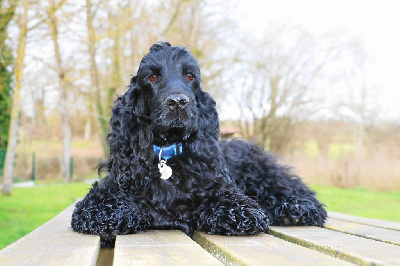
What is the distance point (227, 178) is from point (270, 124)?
22.1 metres

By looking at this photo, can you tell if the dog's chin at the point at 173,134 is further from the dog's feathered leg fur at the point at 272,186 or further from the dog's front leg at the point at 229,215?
the dog's feathered leg fur at the point at 272,186

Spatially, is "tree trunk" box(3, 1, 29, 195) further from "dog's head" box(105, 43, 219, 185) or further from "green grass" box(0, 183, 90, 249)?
"dog's head" box(105, 43, 219, 185)

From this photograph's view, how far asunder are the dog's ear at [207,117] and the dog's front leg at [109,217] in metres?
0.72

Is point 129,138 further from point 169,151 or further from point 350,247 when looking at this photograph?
point 350,247

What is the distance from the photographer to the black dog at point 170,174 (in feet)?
8.36

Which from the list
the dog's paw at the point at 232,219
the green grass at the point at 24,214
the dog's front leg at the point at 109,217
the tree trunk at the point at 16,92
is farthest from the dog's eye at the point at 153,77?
the tree trunk at the point at 16,92

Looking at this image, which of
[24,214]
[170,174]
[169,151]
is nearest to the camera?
[170,174]

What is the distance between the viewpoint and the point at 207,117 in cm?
312

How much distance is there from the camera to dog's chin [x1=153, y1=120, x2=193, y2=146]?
8.80ft

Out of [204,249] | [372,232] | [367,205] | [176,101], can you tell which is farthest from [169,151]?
[367,205]

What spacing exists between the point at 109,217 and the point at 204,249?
71 centimetres

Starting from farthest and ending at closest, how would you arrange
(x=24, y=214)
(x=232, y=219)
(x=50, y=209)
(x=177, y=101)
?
A: (x=50, y=209) < (x=24, y=214) < (x=177, y=101) < (x=232, y=219)

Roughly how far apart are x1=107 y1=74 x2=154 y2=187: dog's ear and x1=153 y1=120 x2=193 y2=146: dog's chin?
0.21 feet

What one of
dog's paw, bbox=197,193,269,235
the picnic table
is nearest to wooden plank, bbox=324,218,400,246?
the picnic table
